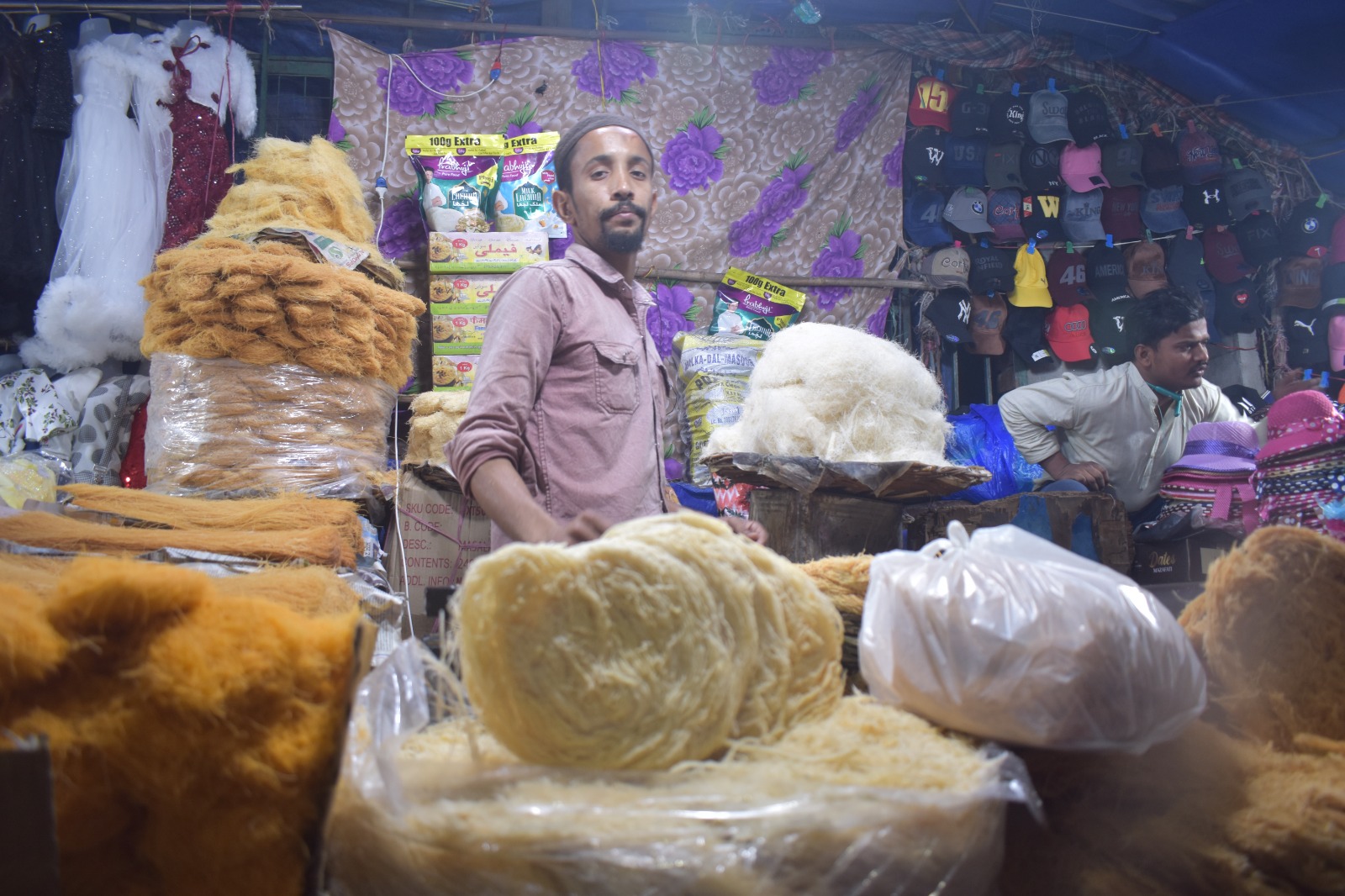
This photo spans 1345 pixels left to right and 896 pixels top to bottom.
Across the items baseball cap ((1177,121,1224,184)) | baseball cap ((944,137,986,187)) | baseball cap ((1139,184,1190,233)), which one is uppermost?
baseball cap ((1177,121,1224,184))

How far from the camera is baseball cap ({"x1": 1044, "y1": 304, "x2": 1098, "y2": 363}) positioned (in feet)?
17.4

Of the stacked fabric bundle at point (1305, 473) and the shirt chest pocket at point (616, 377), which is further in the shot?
the shirt chest pocket at point (616, 377)

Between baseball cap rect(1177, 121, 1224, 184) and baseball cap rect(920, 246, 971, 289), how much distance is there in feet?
5.55

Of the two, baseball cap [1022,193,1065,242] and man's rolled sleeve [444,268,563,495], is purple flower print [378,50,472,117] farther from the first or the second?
baseball cap [1022,193,1065,242]

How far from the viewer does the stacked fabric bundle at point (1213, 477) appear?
383cm

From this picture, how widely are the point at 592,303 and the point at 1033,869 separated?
1703 mm

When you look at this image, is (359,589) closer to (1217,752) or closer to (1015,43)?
(1217,752)

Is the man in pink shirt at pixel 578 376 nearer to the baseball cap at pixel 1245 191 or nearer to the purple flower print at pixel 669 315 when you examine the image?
the purple flower print at pixel 669 315

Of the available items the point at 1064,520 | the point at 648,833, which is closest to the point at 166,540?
the point at 648,833

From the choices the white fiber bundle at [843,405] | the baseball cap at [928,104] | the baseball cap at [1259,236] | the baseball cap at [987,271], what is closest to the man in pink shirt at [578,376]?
the white fiber bundle at [843,405]

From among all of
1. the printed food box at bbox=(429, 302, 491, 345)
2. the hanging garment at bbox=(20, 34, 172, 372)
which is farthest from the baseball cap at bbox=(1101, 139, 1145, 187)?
the hanging garment at bbox=(20, 34, 172, 372)

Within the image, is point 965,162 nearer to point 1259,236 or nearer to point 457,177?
point 1259,236

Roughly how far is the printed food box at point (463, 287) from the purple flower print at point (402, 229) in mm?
→ 485

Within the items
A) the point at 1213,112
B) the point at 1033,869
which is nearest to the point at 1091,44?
the point at 1213,112
